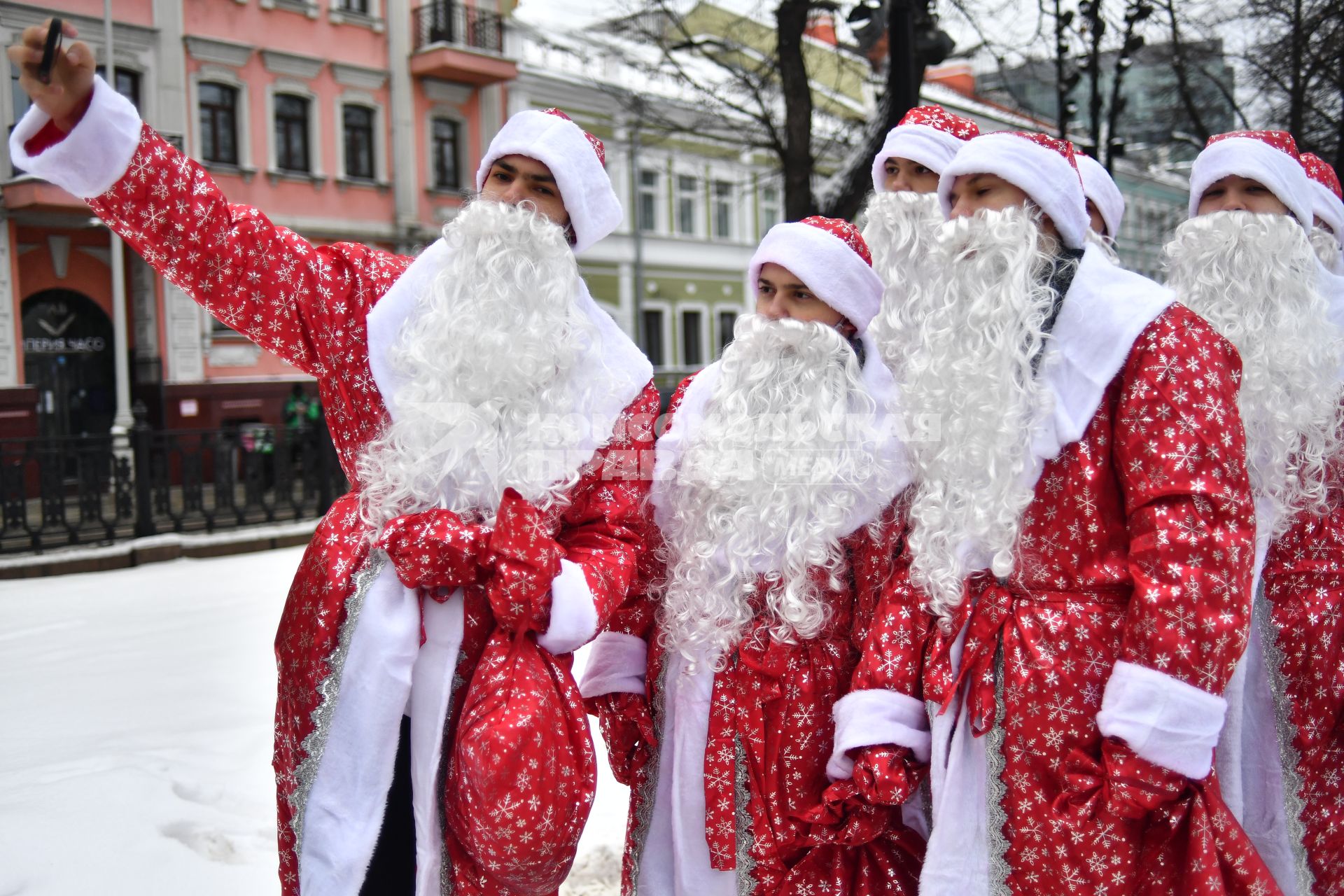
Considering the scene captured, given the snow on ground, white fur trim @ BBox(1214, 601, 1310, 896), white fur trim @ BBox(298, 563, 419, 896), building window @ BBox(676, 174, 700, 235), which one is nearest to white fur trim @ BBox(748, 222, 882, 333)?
white fur trim @ BBox(298, 563, 419, 896)

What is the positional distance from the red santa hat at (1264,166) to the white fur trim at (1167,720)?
1.79 meters

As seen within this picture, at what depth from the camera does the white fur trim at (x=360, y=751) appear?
2084 mm

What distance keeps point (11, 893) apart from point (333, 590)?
1558 millimetres

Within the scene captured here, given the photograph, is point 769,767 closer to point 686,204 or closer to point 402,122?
point 402,122

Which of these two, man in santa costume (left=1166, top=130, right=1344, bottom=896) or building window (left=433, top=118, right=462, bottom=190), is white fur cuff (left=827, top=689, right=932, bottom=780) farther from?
building window (left=433, top=118, right=462, bottom=190)

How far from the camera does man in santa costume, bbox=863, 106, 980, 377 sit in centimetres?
299

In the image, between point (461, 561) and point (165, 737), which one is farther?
point (165, 737)

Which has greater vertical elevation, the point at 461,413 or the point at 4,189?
the point at 4,189

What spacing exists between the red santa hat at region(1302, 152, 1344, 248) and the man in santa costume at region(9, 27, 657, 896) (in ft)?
7.62

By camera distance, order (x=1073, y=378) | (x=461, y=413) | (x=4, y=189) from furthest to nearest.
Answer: (x=4, y=189)
(x=461, y=413)
(x=1073, y=378)

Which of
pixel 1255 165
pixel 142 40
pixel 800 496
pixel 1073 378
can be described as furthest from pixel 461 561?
pixel 142 40

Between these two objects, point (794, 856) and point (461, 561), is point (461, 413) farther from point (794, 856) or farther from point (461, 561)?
point (794, 856)

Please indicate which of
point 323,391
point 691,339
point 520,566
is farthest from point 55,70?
point 691,339

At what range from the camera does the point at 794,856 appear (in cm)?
224
